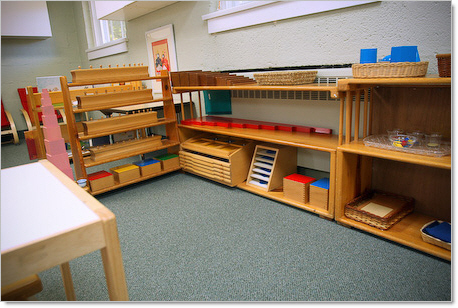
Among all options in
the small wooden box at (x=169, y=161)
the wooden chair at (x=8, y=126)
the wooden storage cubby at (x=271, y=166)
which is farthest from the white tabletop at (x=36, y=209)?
the wooden chair at (x=8, y=126)

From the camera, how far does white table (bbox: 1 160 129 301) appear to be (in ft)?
2.67

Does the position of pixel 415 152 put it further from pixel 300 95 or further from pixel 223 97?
pixel 223 97

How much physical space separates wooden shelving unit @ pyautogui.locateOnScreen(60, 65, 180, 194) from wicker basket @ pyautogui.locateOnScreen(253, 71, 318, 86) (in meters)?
1.29

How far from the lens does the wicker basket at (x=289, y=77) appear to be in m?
2.46

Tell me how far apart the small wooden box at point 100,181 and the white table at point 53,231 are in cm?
187

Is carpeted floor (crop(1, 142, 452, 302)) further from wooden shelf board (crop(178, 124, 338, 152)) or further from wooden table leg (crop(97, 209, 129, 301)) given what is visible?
wooden table leg (crop(97, 209, 129, 301))

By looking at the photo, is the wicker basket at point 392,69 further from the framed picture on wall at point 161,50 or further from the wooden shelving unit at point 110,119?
the framed picture on wall at point 161,50

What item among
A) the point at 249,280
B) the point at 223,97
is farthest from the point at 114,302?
the point at 223,97

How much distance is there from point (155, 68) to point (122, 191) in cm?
227

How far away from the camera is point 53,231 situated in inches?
34.1

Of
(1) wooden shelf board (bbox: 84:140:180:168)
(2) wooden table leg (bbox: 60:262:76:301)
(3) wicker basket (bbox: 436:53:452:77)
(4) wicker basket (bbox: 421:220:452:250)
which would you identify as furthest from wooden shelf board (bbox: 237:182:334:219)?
(2) wooden table leg (bbox: 60:262:76:301)

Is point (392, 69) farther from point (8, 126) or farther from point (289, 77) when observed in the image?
point (8, 126)

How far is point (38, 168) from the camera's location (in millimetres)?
1424

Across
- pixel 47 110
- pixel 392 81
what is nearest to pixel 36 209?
pixel 392 81
